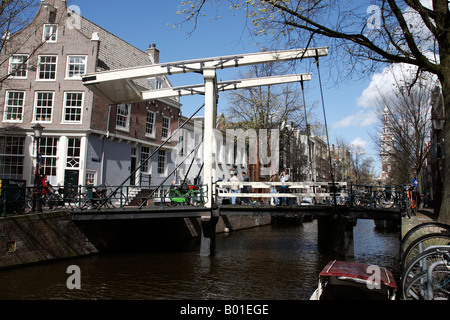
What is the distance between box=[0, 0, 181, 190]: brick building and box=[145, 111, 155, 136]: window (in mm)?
1768

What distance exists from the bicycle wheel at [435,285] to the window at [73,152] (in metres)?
16.7

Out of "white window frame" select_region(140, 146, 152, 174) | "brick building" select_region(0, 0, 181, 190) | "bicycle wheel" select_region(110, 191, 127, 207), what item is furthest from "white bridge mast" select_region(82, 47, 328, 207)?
"white window frame" select_region(140, 146, 152, 174)

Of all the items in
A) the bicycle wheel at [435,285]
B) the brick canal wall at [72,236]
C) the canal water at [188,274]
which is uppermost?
the bicycle wheel at [435,285]

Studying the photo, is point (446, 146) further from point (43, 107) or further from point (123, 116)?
point (43, 107)

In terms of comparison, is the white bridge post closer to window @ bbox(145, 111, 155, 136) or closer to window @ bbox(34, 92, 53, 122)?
window @ bbox(34, 92, 53, 122)

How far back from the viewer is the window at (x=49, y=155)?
58.9 feet

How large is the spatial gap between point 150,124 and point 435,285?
2003cm

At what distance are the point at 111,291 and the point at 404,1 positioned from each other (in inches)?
386

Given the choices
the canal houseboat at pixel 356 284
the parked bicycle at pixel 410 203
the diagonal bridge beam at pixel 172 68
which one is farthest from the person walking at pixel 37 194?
the parked bicycle at pixel 410 203

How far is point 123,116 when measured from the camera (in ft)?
67.3

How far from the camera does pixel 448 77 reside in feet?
26.2

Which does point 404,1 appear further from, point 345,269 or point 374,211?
point 374,211

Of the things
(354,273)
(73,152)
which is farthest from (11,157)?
(354,273)

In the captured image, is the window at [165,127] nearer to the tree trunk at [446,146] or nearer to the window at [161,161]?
the window at [161,161]
